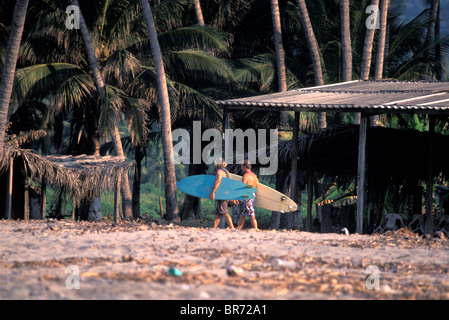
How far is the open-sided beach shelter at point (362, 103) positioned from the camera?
12438mm

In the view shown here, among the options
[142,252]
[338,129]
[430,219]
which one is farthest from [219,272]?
[338,129]

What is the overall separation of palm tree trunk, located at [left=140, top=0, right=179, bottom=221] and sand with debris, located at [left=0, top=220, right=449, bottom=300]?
723 cm

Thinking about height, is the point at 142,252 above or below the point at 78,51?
below

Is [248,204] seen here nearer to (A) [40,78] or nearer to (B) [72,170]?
(B) [72,170]

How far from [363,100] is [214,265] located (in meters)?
7.10

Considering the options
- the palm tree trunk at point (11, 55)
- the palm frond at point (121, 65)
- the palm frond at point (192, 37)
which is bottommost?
the palm tree trunk at point (11, 55)

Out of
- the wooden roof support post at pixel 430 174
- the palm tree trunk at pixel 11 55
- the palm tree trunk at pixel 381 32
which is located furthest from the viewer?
the palm tree trunk at pixel 381 32

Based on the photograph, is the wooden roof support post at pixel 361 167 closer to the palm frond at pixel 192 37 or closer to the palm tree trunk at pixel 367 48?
the palm tree trunk at pixel 367 48

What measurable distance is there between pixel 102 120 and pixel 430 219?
29.0 feet

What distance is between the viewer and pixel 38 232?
10492mm

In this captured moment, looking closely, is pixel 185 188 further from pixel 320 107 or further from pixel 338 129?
pixel 338 129

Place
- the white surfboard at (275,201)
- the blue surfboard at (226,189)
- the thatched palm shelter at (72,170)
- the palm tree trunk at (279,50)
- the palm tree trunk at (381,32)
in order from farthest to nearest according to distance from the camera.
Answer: the palm tree trunk at (279,50)
the palm tree trunk at (381,32)
the thatched palm shelter at (72,170)
the white surfboard at (275,201)
the blue surfboard at (226,189)

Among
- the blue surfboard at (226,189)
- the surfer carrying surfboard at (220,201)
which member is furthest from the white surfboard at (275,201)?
the surfer carrying surfboard at (220,201)

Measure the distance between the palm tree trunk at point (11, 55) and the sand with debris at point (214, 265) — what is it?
480 centimetres
